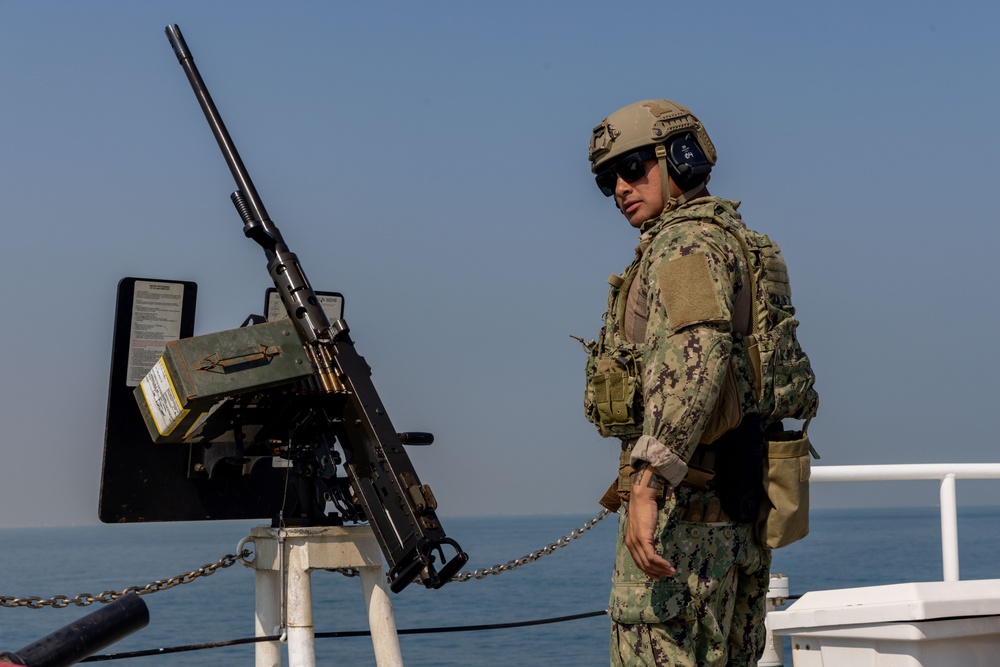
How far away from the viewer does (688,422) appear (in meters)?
3.31

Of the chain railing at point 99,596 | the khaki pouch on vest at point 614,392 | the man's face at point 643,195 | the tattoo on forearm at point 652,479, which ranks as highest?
the man's face at point 643,195

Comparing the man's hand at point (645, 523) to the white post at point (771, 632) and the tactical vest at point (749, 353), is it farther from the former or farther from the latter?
the white post at point (771, 632)

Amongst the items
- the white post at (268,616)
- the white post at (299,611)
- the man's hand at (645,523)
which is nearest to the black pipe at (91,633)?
the man's hand at (645,523)

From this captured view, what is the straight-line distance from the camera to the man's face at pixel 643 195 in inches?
148

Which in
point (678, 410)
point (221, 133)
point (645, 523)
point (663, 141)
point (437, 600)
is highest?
point (221, 133)

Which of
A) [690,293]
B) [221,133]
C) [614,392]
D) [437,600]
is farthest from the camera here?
[437,600]

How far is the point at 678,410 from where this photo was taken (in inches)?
130

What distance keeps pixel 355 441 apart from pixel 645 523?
1.67 metres

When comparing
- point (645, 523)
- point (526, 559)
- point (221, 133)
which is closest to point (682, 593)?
point (645, 523)

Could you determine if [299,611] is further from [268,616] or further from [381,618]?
[381,618]

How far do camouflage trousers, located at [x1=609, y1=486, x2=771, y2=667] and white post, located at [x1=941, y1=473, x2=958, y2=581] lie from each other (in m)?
1.62

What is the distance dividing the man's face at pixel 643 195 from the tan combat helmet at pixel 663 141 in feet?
0.08

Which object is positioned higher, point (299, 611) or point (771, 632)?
point (299, 611)

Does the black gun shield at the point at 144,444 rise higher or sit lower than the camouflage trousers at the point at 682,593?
higher
